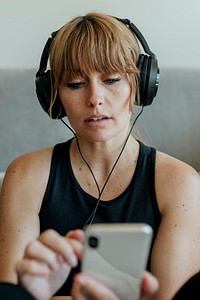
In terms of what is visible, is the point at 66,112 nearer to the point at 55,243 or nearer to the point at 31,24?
the point at 55,243

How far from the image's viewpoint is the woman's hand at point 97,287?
0.66 metres

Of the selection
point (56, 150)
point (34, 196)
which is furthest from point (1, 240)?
point (56, 150)

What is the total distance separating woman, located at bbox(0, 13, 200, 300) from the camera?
1056mm

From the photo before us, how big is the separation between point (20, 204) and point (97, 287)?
51cm

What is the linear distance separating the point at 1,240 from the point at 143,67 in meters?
0.46

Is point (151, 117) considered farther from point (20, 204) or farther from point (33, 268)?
point (33, 268)

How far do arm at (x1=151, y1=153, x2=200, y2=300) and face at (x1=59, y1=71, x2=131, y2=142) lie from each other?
0.14m

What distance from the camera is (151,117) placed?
5.69 feet

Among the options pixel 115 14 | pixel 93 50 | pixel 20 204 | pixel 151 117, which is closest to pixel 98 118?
pixel 93 50

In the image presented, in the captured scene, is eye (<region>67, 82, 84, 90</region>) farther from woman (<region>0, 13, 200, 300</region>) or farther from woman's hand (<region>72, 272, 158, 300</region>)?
woman's hand (<region>72, 272, 158, 300</region>)

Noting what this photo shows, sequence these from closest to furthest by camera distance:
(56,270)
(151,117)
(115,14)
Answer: (56,270) < (151,117) < (115,14)

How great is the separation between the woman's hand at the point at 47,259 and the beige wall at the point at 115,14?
4.03ft

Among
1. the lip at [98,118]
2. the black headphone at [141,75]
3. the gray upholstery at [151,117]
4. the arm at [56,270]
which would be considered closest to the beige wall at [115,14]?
the gray upholstery at [151,117]

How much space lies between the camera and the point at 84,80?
109 cm
